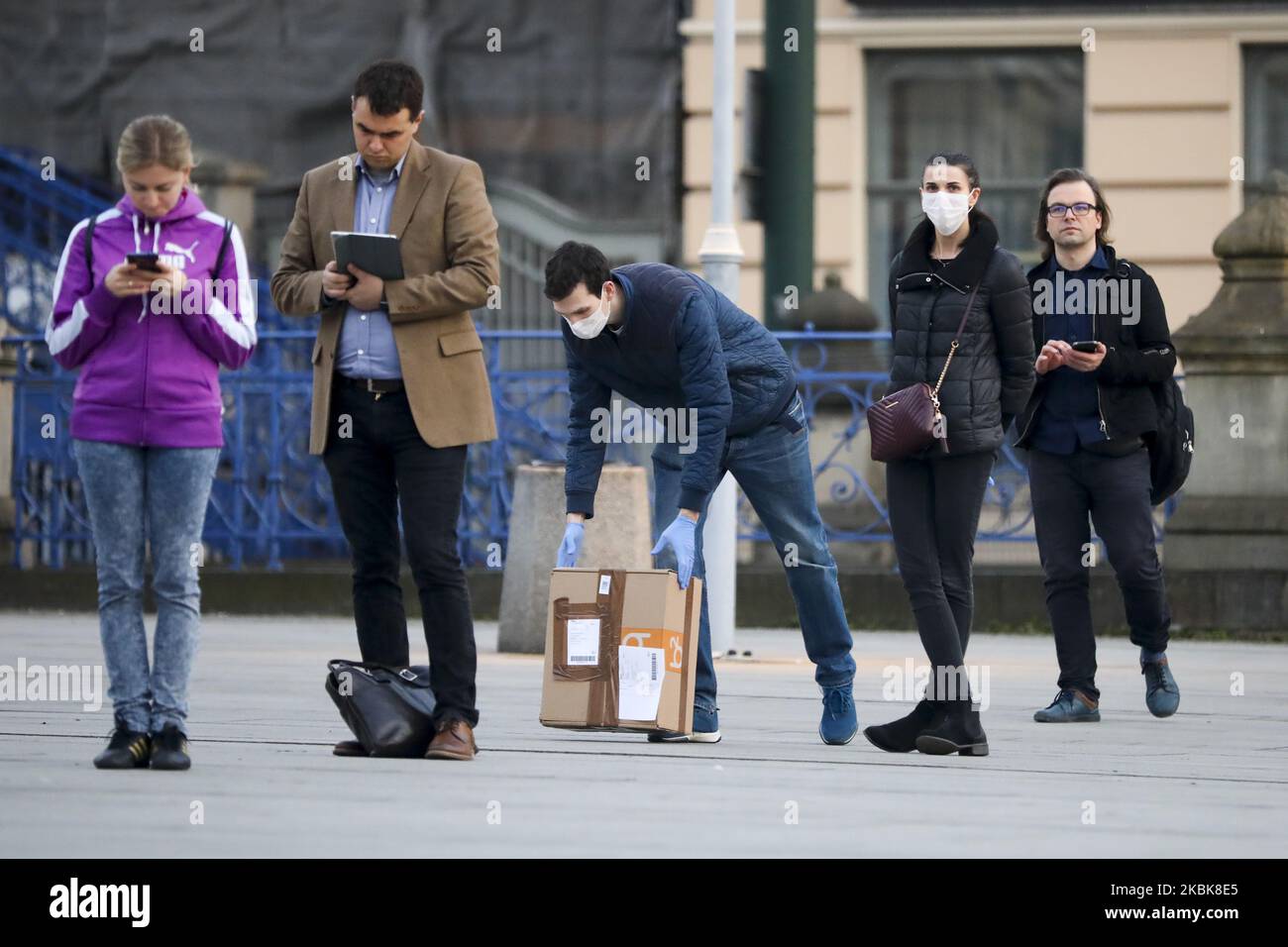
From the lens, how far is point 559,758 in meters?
7.49

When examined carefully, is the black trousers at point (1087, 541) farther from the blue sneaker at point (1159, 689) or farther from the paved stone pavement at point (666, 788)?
the paved stone pavement at point (666, 788)

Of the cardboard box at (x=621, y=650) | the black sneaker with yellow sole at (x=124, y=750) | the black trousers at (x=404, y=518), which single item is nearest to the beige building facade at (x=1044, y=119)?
the cardboard box at (x=621, y=650)

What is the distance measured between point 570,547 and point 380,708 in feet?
2.56

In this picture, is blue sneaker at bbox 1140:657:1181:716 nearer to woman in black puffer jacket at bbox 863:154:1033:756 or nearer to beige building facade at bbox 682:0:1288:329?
woman in black puffer jacket at bbox 863:154:1033:756

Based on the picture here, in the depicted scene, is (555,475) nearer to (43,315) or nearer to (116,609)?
(116,609)

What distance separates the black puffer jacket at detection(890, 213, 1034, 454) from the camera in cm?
788

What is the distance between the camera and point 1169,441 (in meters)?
8.95

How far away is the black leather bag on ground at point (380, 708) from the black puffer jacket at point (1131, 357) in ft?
8.91

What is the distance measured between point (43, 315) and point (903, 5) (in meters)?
6.54

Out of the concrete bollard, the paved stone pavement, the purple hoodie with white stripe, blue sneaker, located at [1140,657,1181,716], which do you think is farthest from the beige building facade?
the purple hoodie with white stripe

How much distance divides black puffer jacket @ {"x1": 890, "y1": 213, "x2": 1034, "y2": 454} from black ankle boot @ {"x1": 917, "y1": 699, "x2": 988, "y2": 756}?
0.81 m

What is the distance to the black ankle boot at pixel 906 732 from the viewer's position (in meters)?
7.90

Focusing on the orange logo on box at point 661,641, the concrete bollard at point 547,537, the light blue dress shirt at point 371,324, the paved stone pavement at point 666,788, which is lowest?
the paved stone pavement at point 666,788
